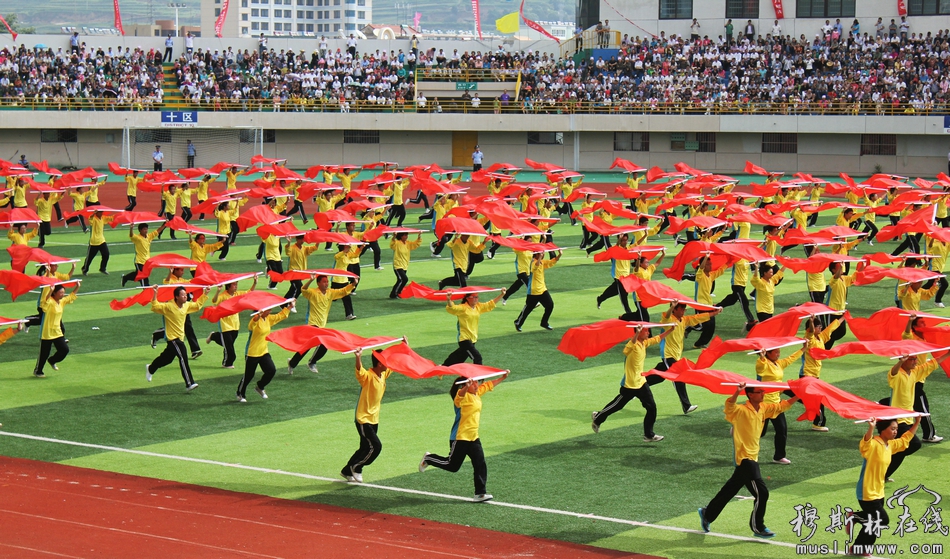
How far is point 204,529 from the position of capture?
428 inches

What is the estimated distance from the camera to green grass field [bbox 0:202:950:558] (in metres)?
11.3

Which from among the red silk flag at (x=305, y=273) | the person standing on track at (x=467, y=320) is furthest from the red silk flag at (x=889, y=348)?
the red silk flag at (x=305, y=273)

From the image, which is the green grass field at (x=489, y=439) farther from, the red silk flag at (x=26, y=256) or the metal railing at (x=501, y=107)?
the metal railing at (x=501, y=107)

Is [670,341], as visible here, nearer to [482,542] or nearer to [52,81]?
[482,542]

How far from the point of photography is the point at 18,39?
182 ft

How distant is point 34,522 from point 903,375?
8969 millimetres

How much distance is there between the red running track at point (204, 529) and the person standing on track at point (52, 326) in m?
4.93

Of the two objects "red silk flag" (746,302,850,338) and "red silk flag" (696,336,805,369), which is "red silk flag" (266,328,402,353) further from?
"red silk flag" (746,302,850,338)

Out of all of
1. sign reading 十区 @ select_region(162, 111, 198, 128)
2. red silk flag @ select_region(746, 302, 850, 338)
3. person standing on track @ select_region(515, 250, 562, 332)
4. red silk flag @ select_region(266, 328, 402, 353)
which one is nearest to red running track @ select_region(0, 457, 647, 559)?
red silk flag @ select_region(266, 328, 402, 353)

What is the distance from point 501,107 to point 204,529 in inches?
1742

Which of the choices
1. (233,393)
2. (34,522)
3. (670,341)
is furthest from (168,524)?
(670,341)

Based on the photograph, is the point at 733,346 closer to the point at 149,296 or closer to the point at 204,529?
the point at 204,529

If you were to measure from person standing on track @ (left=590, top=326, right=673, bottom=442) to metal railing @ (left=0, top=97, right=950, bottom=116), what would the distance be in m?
39.8

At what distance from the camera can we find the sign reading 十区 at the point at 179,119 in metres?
50.4
